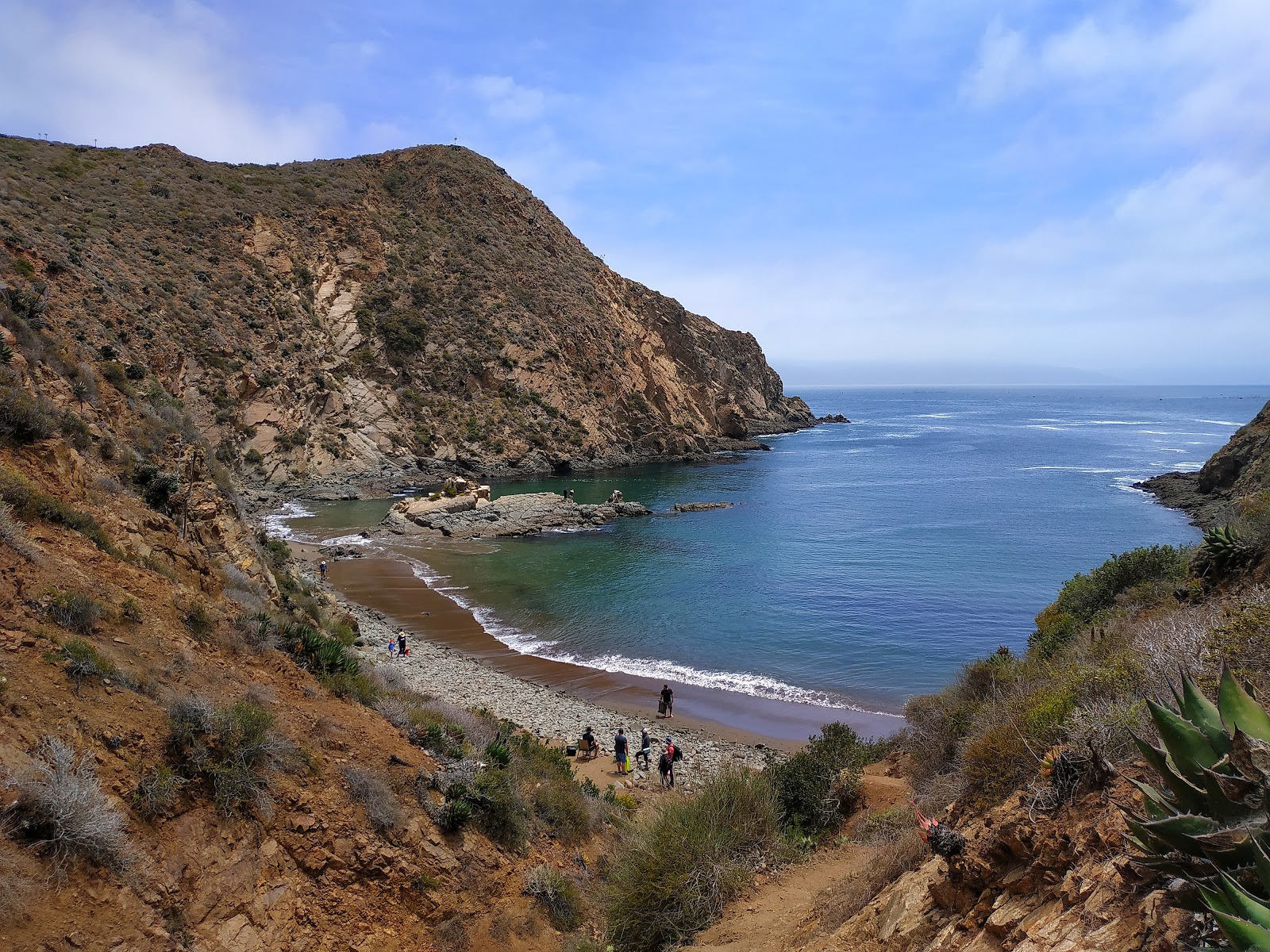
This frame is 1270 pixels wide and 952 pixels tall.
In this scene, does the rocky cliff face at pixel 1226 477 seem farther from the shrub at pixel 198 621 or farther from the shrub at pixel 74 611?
the shrub at pixel 74 611

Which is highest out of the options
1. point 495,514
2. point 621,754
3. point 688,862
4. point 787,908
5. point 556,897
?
point 688,862

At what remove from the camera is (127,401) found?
37.7 feet

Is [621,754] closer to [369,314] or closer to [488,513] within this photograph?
[488,513]

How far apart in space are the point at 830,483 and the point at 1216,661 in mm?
52168

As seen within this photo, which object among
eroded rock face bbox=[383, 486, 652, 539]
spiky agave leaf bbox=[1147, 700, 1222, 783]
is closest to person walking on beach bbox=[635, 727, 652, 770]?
spiky agave leaf bbox=[1147, 700, 1222, 783]

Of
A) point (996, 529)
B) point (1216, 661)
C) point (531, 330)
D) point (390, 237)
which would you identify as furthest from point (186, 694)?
point (390, 237)

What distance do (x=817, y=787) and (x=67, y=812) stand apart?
26.5 feet

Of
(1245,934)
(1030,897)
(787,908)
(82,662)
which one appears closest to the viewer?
(1245,934)

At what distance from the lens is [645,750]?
1440 cm

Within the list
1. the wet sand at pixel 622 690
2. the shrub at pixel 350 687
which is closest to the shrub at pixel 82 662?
the shrub at pixel 350 687

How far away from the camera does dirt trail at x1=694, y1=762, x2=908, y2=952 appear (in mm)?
5477

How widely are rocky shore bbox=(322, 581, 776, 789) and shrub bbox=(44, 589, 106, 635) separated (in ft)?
25.6

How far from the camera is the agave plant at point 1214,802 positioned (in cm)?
258

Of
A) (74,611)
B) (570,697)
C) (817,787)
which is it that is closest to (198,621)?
(74,611)
